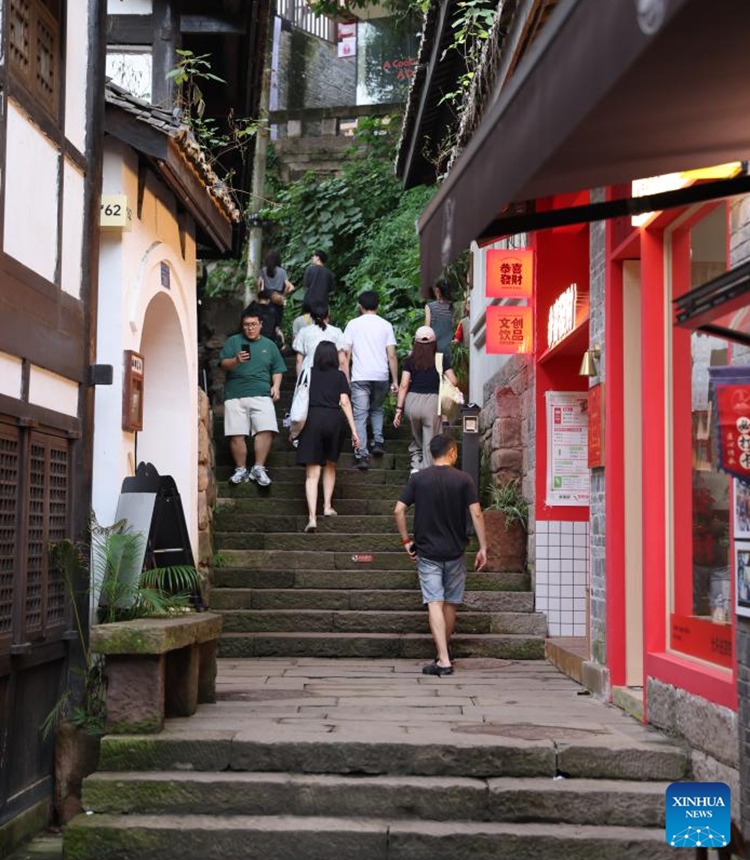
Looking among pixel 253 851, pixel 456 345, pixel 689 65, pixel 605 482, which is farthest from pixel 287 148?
pixel 689 65

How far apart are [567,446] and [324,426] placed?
264cm

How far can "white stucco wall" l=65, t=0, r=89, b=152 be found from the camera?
7.86m

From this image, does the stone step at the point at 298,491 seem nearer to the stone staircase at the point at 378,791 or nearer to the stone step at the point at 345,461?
the stone step at the point at 345,461

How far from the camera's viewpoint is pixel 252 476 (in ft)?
47.0

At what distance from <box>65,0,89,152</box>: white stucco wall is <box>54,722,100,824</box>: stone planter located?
3.37 metres

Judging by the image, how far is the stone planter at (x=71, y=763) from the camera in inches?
301

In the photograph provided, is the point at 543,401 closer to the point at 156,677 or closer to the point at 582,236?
the point at 582,236

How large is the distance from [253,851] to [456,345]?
12.1 m

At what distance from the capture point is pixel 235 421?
1440 centimetres

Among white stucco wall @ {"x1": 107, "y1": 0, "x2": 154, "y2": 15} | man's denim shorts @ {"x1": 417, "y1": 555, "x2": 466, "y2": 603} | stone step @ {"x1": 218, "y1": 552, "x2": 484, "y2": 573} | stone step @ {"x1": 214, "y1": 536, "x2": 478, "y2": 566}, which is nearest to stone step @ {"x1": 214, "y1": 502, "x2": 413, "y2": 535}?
stone step @ {"x1": 214, "y1": 536, "x2": 478, "y2": 566}

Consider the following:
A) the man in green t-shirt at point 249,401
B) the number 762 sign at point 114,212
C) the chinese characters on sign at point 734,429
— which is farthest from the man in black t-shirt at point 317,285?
the chinese characters on sign at point 734,429

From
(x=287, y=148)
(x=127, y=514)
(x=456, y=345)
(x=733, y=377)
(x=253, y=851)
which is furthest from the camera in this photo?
(x=287, y=148)

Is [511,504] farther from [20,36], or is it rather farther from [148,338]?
[20,36]

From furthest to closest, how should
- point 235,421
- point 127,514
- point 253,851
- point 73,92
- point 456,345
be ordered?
point 456,345, point 235,421, point 127,514, point 73,92, point 253,851
